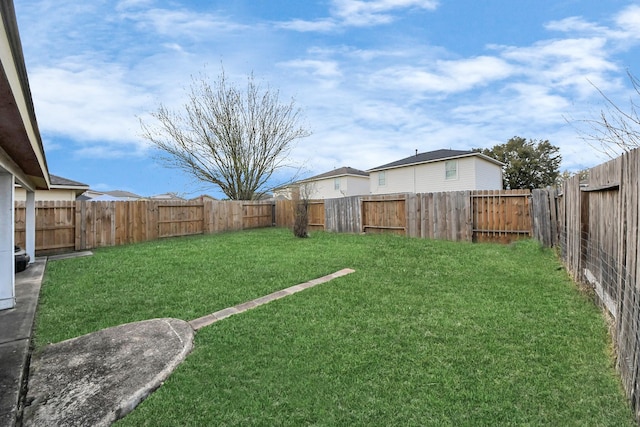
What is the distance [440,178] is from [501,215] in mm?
9804

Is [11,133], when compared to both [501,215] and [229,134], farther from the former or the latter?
[229,134]

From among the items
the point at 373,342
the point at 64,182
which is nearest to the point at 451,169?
the point at 373,342

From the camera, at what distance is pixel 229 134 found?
54.9 feet

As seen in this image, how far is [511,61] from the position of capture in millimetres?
7109

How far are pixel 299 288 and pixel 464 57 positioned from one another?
7.56 meters

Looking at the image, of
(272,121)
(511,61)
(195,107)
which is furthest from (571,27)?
(195,107)

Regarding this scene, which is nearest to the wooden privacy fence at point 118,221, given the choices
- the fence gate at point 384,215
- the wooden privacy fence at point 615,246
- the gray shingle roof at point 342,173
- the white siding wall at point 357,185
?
the fence gate at point 384,215

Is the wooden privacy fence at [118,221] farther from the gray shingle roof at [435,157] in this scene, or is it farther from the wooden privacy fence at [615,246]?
the wooden privacy fence at [615,246]

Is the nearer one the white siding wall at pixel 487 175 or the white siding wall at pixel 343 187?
the white siding wall at pixel 487 175

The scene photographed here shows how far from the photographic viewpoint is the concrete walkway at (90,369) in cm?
204

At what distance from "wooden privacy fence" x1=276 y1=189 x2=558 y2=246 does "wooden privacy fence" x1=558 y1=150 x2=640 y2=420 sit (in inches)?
92.7

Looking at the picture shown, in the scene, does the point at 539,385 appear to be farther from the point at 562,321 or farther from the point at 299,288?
the point at 299,288

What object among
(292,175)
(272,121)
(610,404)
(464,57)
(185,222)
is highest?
(272,121)

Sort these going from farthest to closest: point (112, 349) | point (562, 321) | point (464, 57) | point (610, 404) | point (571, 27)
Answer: point (464, 57), point (571, 27), point (562, 321), point (112, 349), point (610, 404)
